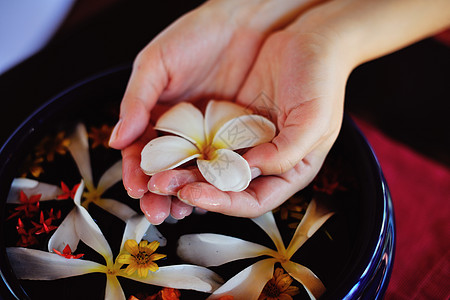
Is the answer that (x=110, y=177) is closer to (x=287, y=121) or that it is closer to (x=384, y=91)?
(x=287, y=121)

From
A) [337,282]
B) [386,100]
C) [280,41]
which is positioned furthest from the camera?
[386,100]

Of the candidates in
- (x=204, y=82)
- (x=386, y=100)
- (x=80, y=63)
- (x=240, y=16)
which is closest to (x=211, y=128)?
(x=204, y=82)

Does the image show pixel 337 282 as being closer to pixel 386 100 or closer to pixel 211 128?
pixel 211 128

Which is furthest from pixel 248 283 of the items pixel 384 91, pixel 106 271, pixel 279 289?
pixel 384 91

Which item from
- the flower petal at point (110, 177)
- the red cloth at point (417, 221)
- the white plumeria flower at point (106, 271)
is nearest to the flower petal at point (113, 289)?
the white plumeria flower at point (106, 271)

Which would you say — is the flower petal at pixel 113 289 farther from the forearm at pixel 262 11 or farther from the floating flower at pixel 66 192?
the forearm at pixel 262 11

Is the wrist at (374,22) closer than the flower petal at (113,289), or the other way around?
the flower petal at (113,289)

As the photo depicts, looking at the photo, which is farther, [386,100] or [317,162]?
[386,100]
